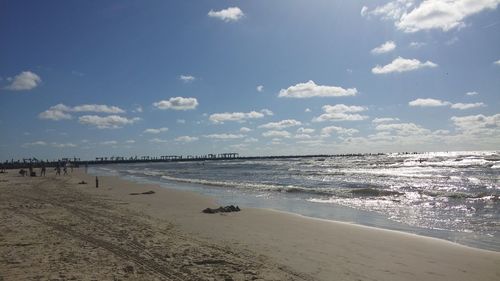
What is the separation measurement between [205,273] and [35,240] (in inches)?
192

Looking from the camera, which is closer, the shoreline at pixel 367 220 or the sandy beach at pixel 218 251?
the sandy beach at pixel 218 251

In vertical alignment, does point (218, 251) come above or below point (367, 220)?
above

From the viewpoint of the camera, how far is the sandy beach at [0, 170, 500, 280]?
733cm

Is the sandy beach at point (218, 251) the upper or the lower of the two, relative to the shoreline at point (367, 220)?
upper

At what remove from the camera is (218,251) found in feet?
29.6

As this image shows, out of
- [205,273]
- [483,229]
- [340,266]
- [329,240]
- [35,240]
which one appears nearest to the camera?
[205,273]

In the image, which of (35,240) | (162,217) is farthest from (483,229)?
(35,240)

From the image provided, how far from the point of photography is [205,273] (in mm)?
7176

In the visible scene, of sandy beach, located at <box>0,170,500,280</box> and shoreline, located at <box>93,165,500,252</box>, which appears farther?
shoreline, located at <box>93,165,500,252</box>

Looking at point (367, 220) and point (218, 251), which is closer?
point (218, 251)

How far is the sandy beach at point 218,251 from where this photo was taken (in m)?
7.33

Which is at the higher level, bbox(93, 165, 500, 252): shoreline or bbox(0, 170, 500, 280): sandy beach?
bbox(0, 170, 500, 280): sandy beach

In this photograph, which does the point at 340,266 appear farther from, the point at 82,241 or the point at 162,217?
the point at 162,217

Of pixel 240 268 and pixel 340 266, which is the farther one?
pixel 340 266
